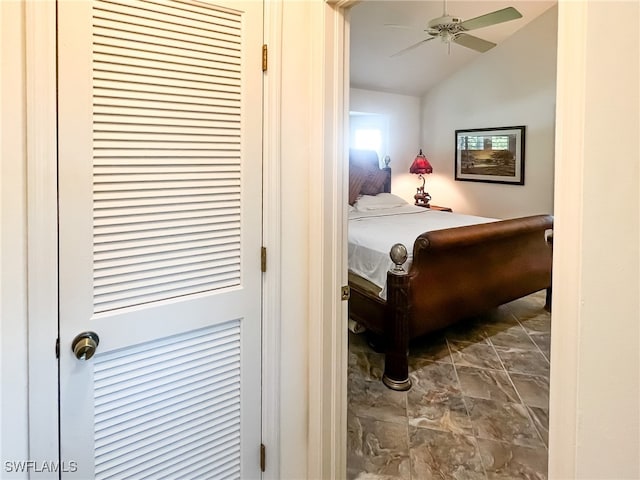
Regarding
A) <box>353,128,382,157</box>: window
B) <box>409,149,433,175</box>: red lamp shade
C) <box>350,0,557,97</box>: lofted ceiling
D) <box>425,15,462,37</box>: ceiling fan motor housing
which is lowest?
<box>409,149,433,175</box>: red lamp shade

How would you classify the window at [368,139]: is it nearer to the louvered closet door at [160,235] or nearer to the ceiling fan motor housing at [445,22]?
the ceiling fan motor housing at [445,22]

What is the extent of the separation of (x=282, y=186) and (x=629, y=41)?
1.03 metres

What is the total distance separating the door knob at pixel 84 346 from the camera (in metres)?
1.11

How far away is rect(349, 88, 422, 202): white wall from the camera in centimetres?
590

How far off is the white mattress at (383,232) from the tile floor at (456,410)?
64 cm

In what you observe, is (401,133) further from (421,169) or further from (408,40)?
(408,40)

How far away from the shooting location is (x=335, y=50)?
4.80 ft

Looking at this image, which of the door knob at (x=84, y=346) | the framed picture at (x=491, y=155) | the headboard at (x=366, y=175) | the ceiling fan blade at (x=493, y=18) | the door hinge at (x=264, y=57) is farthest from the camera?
the headboard at (x=366, y=175)

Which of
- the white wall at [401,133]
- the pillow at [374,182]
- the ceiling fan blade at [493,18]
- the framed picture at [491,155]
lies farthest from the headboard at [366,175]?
the ceiling fan blade at [493,18]

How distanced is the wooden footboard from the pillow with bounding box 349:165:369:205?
220 cm

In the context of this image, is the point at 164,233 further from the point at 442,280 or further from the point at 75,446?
the point at 442,280

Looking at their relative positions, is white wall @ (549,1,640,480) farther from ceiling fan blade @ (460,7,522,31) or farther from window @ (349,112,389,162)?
window @ (349,112,389,162)

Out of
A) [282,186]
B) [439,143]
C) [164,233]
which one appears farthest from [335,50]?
[439,143]

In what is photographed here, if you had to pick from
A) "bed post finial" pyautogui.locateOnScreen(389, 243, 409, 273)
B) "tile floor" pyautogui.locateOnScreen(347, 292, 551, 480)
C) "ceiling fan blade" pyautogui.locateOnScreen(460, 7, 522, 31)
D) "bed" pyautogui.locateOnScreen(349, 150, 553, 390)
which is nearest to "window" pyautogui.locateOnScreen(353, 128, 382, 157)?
"bed" pyautogui.locateOnScreen(349, 150, 553, 390)
